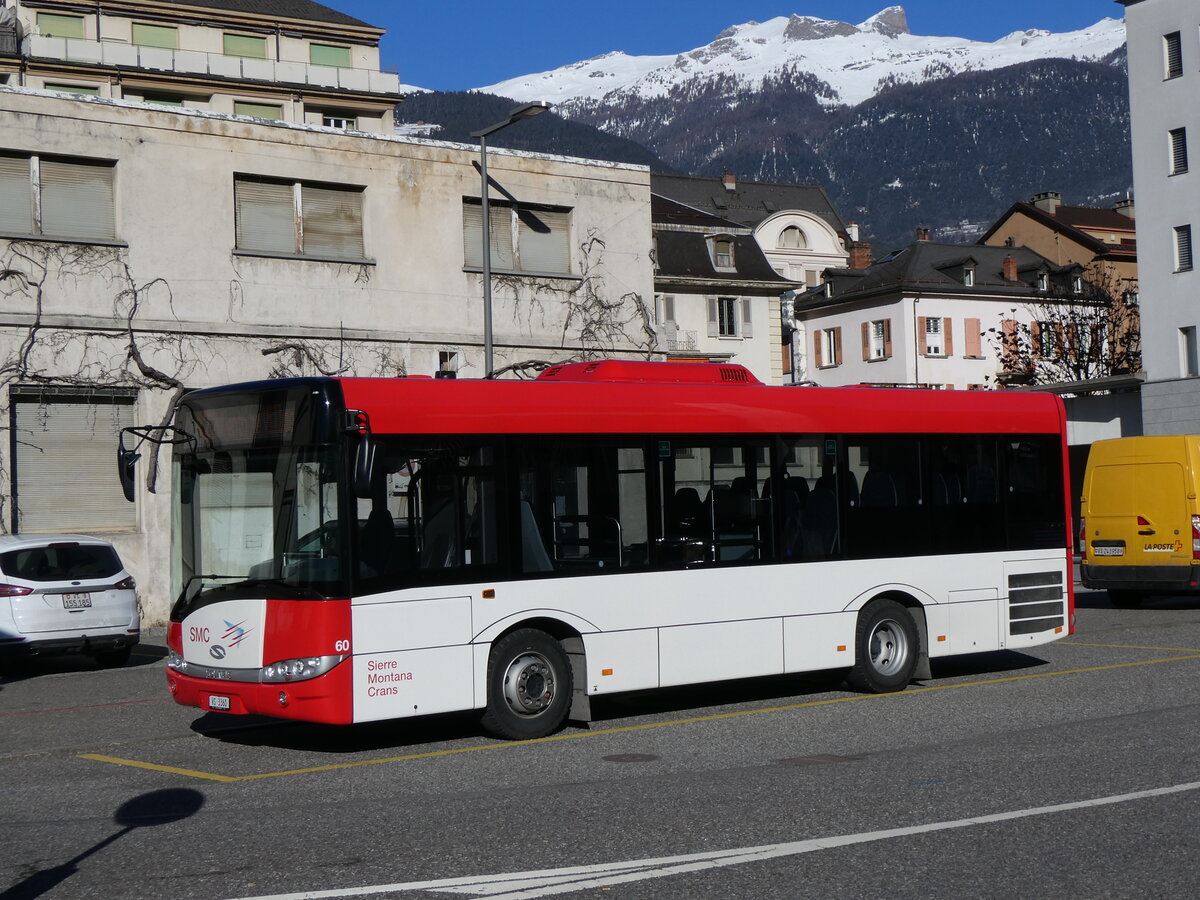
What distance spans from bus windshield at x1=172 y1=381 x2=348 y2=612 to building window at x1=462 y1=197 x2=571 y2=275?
53.6 ft

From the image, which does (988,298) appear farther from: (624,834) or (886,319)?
(624,834)

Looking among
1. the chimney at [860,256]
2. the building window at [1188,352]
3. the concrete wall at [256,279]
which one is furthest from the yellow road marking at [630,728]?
the chimney at [860,256]

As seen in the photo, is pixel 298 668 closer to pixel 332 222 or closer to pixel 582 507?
pixel 582 507

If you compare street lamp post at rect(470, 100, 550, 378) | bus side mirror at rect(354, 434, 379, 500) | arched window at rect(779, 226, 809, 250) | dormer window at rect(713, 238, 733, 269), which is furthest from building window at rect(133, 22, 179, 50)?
bus side mirror at rect(354, 434, 379, 500)

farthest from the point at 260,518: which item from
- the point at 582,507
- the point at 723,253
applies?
the point at 723,253

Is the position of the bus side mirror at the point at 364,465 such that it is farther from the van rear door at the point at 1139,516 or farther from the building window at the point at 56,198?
the building window at the point at 56,198

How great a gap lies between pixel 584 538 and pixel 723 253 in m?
58.0

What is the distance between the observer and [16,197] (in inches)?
902

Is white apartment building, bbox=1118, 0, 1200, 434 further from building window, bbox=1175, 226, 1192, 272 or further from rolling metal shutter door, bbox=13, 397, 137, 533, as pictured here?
rolling metal shutter door, bbox=13, 397, 137, 533

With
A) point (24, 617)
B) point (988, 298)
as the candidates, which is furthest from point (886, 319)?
point (24, 617)

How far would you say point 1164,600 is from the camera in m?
24.8

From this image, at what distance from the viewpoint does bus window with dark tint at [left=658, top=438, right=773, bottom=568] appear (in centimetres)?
1250

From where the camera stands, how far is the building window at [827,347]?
3233 inches

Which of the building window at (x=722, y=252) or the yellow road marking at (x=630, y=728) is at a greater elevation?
the building window at (x=722, y=252)
